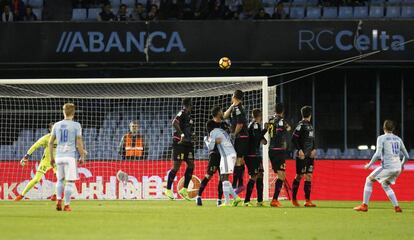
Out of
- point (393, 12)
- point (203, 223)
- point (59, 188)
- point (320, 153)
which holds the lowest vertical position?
point (203, 223)

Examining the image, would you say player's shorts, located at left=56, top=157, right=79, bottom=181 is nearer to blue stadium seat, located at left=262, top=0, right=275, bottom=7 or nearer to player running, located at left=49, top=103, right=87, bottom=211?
player running, located at left=49, top=103, right=87, bottom=211

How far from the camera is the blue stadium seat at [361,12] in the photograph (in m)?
26.9

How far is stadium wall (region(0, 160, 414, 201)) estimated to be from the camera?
2192 cm

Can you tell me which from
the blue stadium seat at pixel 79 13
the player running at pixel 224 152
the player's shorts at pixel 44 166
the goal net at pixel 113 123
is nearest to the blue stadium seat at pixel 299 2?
the goal net at pixel 113 123

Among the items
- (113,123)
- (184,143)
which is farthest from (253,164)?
(113,123)

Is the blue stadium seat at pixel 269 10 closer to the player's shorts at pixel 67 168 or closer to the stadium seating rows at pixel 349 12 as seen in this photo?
the stadium seating rows at pixel 349 12

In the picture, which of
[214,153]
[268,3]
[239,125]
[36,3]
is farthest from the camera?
[36,3]

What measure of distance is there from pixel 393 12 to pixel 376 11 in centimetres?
45

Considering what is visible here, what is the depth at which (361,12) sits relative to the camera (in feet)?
88.6

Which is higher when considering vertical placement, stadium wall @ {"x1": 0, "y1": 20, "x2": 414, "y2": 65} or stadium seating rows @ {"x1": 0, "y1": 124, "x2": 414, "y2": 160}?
stadium wall @ {"x1": 0, "y1": 20, "x2": 414, "y2": 65}

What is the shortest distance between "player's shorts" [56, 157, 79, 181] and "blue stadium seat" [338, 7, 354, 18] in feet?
43.1

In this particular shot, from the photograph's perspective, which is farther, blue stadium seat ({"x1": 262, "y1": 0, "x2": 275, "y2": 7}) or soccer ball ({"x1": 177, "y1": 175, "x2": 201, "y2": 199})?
blue stadium seat ({"x1": 262, "y1": 0, "x2": 275, "y2": 7})

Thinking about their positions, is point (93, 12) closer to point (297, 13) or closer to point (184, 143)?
point (297, 13)

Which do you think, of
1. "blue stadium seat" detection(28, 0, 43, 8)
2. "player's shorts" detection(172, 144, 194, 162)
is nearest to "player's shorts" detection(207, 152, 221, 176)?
"player's shorts" detection(172, 144, 194, 162)
